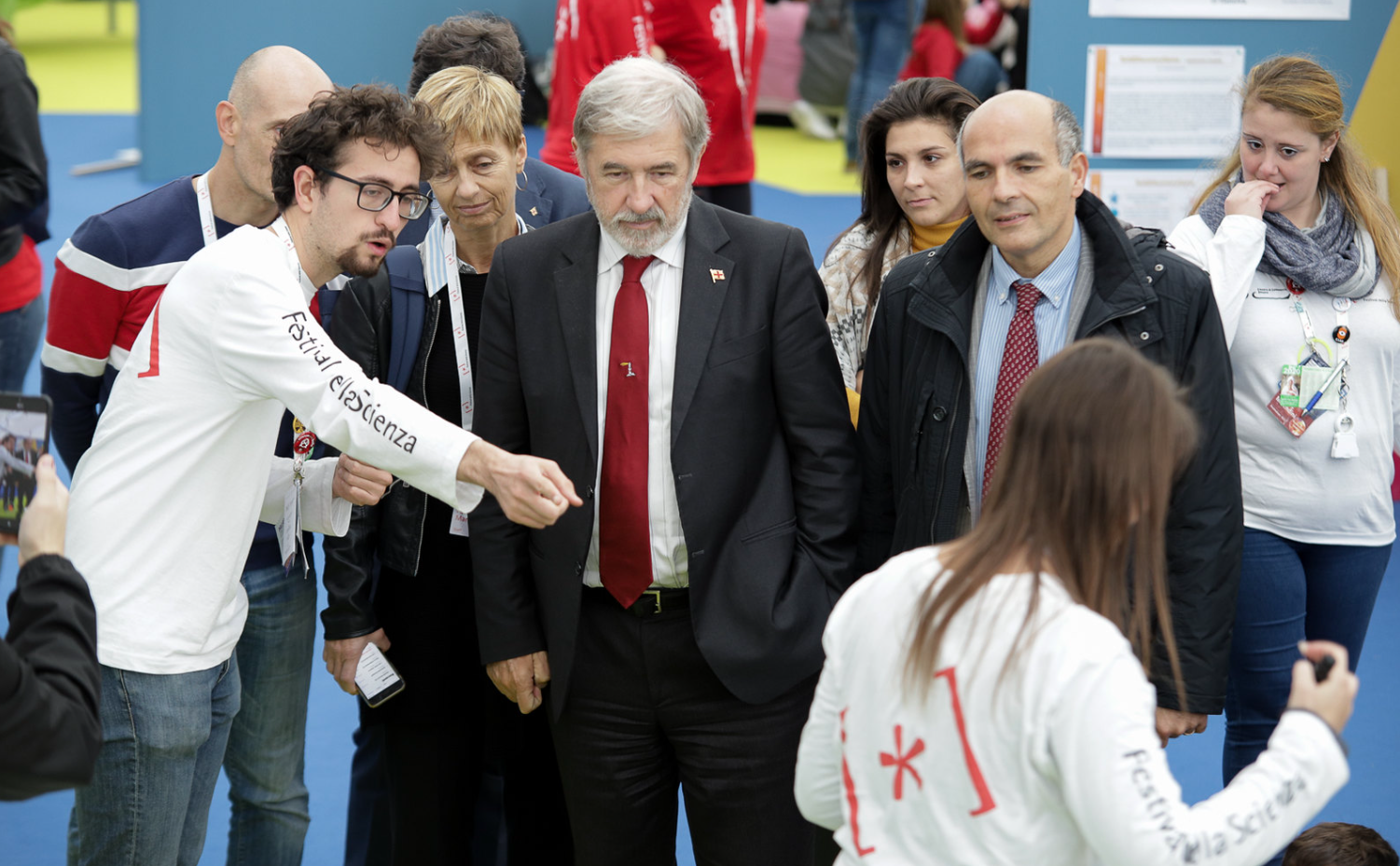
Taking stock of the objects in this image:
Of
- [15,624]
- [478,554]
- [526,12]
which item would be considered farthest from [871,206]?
[526,12]

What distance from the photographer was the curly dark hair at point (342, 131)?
2453mm

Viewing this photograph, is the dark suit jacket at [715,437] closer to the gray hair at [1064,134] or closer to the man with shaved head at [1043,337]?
the man with shaved head at [1043,337]

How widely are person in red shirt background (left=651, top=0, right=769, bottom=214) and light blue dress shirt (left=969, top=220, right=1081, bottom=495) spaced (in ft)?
8.90

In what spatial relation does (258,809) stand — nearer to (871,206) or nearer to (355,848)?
(355,848)

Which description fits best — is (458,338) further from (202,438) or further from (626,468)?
(202,438)

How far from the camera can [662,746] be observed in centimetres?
269

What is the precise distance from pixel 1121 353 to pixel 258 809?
7.48ft

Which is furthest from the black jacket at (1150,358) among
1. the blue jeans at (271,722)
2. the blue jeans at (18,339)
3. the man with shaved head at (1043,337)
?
the blue jeans at (18,339)

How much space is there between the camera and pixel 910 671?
5.39 feet

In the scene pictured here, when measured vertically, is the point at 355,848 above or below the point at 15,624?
below

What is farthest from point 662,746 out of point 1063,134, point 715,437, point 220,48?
point 220,48

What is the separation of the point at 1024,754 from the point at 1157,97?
3892 millimetres

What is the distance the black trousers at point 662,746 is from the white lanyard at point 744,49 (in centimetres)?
310

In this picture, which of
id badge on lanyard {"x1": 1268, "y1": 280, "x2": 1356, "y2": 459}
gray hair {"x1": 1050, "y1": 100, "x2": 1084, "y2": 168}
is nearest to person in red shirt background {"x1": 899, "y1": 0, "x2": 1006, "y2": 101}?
id badge on lanyard {"x1": 1268, "y1": 280, "x2": 1356, "y2": 459}
